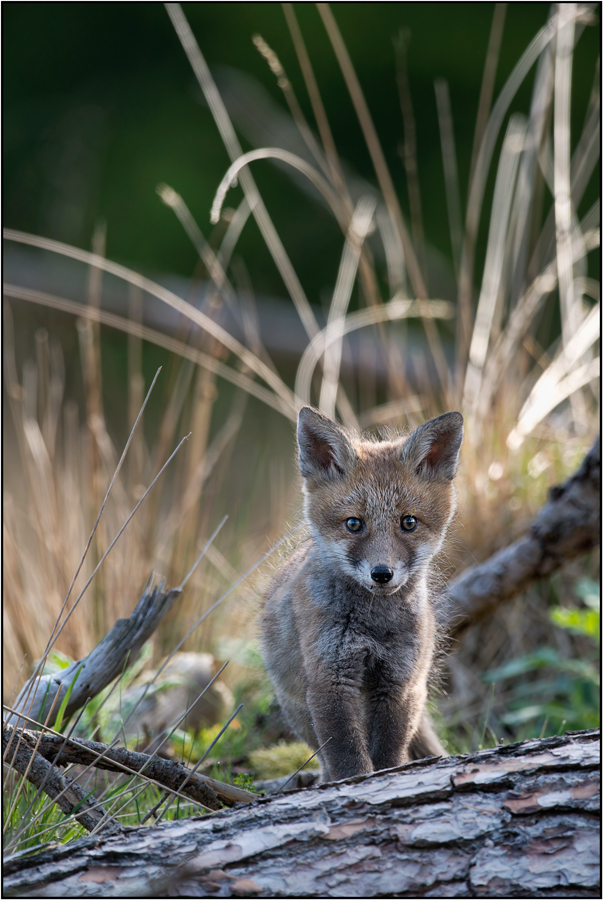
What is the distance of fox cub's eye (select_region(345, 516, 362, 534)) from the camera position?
2.13 metres

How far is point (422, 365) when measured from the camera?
4723 mm

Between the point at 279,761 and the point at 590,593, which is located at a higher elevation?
the point at 590,593

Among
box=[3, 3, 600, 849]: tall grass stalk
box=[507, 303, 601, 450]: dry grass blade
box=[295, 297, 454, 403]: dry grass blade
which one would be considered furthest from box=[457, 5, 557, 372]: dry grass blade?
box=[507, 303, 601, 450]: dry grass blade

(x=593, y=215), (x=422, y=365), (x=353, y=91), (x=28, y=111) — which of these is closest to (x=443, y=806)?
(x=422, y=365)

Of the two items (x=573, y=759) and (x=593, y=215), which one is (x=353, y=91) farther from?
(x=573, y=759)

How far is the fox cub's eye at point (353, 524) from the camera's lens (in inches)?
83.8

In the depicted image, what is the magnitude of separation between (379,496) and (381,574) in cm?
25

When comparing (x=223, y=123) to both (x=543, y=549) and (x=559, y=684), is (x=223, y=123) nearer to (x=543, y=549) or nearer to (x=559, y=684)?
(x=543, y=549)

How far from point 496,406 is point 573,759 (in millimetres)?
2942

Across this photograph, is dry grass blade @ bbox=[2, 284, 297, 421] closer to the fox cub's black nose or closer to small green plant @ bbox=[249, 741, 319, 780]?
small green plant @ bbox=[249, 741, 319, 780]

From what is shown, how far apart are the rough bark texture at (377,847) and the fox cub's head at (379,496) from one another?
592 millimetres

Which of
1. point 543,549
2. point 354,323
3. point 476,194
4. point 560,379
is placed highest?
point 476,194

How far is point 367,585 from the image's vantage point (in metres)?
2.04

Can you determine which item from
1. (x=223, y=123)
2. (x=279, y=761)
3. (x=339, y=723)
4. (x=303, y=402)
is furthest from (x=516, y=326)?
(x=339, y=723)
